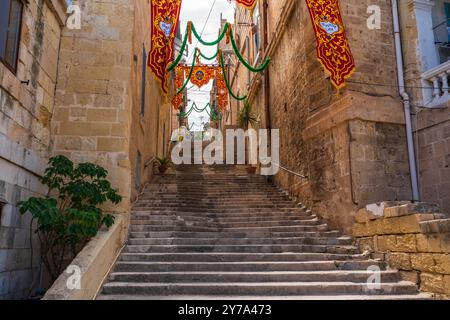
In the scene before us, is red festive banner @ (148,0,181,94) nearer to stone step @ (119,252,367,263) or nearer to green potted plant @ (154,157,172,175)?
stone step @ (119,252,367,263)

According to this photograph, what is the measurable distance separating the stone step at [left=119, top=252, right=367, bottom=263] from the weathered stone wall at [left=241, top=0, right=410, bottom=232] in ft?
4.30

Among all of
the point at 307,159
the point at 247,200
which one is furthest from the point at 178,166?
the point at 307,159

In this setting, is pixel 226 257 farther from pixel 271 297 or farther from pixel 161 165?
pixel 161 165

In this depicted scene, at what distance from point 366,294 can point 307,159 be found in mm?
4394

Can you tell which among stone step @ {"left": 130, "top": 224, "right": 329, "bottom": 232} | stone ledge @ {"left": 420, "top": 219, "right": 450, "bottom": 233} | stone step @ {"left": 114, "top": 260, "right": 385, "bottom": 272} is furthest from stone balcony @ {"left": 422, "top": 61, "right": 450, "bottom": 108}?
stone step @ {"left": 114, "top": 260, "right": 385, "bottom": 272}

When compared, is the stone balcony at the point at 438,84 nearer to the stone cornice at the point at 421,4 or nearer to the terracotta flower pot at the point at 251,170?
the stone cornice at the point at 421,4

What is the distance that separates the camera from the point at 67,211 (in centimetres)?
528

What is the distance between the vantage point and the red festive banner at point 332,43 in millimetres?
7469

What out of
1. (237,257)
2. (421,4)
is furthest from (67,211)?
(421,4)

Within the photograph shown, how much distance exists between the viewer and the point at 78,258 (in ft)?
16.1

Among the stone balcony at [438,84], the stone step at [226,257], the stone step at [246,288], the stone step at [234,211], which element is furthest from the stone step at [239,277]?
the stone balcony at [438,84]

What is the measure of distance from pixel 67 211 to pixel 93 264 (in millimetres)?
856

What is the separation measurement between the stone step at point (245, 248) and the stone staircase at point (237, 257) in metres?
0.02

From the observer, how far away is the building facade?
518 centimetres
